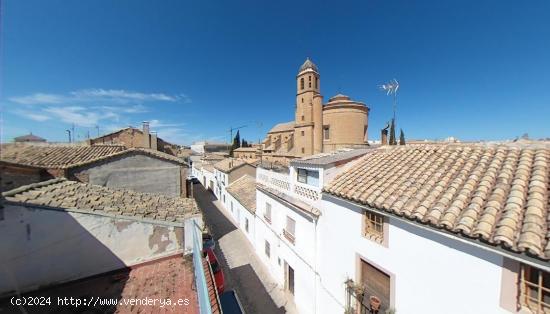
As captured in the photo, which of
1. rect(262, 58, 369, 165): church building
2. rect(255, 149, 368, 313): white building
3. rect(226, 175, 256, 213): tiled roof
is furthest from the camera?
rect(262, 58, 369, 165): church building

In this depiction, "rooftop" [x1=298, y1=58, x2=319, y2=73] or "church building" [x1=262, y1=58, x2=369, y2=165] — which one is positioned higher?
"rooftop" [x1=298, y1=58, x2=319, y2=73]

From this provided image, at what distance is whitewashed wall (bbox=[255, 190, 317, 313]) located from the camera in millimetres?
9164

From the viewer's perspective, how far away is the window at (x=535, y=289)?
3.77m

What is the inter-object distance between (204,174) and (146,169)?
88.4 ft

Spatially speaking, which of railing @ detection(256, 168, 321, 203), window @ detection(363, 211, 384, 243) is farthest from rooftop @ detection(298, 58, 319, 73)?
window @ detection(363, 211, 384, 243)

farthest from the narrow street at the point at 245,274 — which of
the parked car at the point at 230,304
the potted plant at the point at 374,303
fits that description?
the potted plant at the point at 374,303

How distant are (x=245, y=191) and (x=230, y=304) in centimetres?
1112

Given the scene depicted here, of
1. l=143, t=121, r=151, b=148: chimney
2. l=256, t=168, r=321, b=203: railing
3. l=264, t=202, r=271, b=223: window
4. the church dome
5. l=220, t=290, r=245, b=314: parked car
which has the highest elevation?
the church dome

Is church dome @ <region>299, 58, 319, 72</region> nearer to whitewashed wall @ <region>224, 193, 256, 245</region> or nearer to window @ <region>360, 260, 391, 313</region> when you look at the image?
whitewashed wall @ <region>224, 193, 256, 245</region>

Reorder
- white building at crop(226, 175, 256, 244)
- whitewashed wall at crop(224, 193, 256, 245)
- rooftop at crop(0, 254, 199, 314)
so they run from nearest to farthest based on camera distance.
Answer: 1. rooftop at crop(0, 254, 199, 314)
2. whitewashed wall at crop(224, 193, 256, 245)
3. white building at crop(226, 175, 256, 244)

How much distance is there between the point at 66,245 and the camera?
194 inches

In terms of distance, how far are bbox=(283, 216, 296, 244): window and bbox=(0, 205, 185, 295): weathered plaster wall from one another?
587 cm

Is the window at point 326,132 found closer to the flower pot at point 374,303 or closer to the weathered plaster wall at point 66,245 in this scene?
the flower pot at point 374,303

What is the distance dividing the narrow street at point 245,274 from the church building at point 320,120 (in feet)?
51.7
